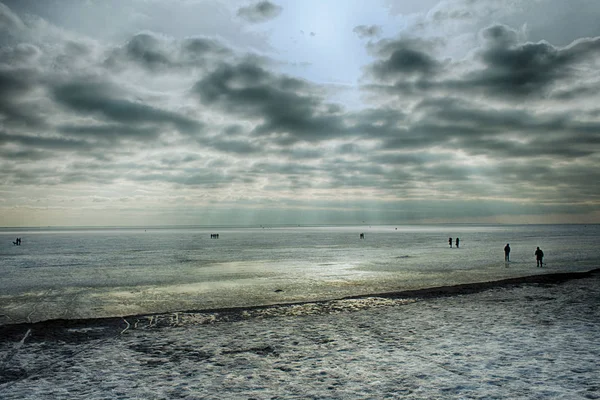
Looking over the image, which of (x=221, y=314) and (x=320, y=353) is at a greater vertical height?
(x=320, y=353)

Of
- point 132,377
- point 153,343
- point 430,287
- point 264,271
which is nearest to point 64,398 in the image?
point 132,377

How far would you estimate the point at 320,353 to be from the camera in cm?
1027

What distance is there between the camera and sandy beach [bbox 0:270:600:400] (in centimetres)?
795

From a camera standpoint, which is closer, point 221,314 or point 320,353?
point 320,353

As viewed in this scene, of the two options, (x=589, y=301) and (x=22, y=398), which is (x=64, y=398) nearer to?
(x=22, y=398)

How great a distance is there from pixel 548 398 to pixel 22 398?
9648 millimetres

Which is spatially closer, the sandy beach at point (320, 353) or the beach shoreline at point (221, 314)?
the sandy beach at point (320, 353)

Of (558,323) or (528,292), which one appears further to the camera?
(528,292)

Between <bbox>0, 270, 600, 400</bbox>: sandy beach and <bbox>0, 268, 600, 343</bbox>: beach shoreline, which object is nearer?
<bbox>0, 270, 600, 400</bbox>: sandy beach

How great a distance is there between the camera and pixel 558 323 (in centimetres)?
1276

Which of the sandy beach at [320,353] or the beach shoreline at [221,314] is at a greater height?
the sandy beach at [320,353]

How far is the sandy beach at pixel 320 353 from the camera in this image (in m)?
7.95

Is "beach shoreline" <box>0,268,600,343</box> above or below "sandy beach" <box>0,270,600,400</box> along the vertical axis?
below

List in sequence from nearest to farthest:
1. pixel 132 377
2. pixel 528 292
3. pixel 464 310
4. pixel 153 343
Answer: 1. pixel 132 377
2. pixel 153 343
3. pixel 464 310
4. pixel 528 292
